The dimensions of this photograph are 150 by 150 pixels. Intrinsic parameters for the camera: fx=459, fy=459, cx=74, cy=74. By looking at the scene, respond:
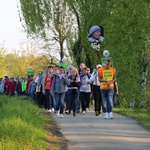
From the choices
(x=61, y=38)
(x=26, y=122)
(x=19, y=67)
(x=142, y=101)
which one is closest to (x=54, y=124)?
(x=26, y=122)

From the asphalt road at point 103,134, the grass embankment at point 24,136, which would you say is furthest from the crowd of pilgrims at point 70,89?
the grass embankment at point 24,136

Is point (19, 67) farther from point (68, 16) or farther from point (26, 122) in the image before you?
point (26, 122)

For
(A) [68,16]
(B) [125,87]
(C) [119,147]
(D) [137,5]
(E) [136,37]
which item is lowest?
(C) [119,147]

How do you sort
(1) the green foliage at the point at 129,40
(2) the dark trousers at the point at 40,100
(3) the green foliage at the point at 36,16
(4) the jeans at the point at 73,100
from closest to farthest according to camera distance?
(4) the jeans at the point at 73,100 → (2) the dark trousers at the point at 40,100 → (1) the green foliage at the point at 129,40 → (3) the green foliage at the point at 36,16

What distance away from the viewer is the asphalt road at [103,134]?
8.73 meters

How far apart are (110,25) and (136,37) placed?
4.80ft

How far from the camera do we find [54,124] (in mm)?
11984

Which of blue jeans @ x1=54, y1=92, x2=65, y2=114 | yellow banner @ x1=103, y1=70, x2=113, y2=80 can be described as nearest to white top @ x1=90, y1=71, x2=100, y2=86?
blue jeans @ x1=54, y1=92, x2=65, y2=114

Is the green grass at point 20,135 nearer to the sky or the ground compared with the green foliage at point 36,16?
nearer to the ground

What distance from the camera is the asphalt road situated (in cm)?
873

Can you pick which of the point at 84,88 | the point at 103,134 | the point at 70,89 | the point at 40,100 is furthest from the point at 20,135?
the point at 40,100

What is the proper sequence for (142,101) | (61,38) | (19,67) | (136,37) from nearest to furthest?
(142,101) → (136,37) → (61,38) → (19,67)

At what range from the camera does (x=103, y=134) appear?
33.0ft

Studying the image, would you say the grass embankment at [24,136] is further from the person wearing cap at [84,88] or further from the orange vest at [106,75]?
the person wearing cap at [84,88]
